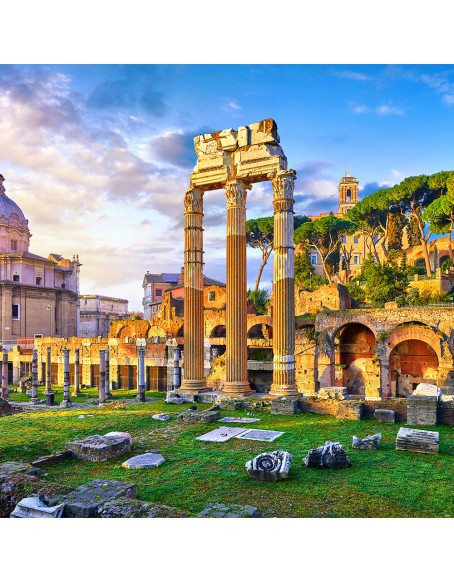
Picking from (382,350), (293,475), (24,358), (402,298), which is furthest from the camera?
(24,358)

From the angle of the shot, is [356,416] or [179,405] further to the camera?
[179,405]

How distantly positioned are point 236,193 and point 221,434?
692 cm

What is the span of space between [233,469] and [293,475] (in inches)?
32.6

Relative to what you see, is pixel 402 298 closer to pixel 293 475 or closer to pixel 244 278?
pixel 244 278

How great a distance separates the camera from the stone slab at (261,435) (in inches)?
319

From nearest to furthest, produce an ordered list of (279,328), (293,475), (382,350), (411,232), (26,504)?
(26,504)
(293,475)
(279,328)
(382,350)
(411,232)

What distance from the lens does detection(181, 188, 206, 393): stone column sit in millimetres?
13664

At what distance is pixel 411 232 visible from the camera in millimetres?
42938

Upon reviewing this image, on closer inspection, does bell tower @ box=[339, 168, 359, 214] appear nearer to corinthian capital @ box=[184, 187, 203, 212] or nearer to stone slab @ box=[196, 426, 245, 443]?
corinthian capital @ box=[184, 187, 203, 212]

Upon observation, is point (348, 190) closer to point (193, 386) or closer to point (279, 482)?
point (193, 386)

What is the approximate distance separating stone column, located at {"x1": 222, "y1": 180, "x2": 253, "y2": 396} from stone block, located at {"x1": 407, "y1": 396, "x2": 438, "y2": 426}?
4793 millimetres

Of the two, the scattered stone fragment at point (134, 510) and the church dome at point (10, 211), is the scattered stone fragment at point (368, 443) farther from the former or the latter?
the church dome at point (10, 211)

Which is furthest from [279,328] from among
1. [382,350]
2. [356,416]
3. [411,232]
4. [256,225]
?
[411,232]

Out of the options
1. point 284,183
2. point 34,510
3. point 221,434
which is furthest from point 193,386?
point 34,510
